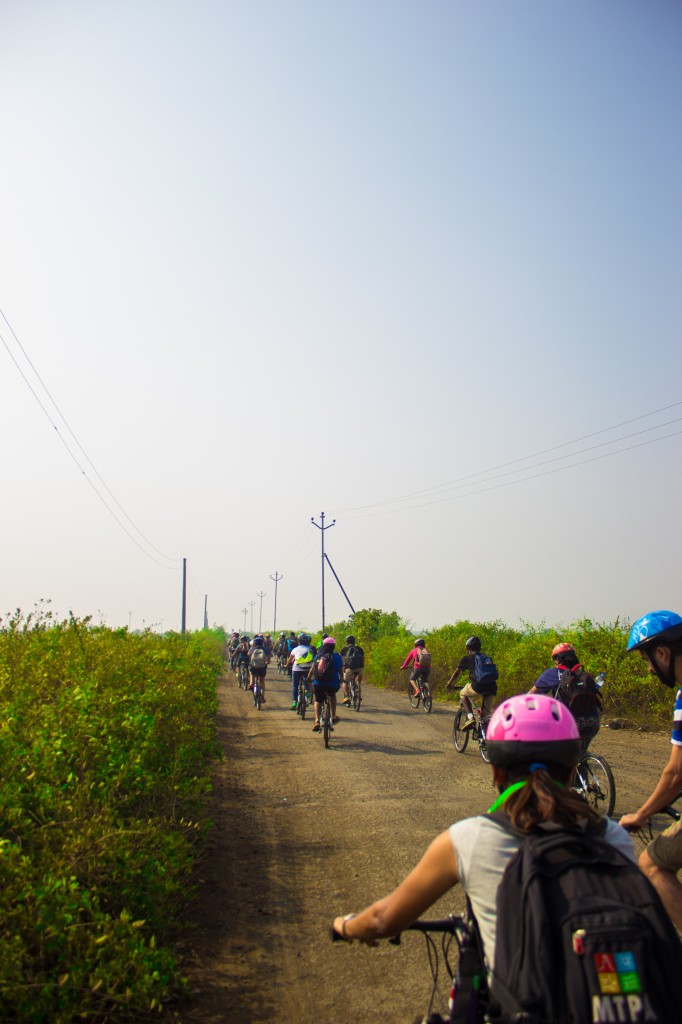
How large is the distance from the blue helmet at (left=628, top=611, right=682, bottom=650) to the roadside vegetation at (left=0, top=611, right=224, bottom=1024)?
10.2 ft

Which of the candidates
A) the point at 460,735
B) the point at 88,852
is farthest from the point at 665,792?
the point at 460,735

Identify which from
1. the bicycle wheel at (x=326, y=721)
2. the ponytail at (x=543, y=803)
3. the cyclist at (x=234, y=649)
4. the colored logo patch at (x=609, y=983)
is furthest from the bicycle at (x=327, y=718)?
the cyclist at (x=234, y=649)

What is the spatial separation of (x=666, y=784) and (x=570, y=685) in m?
4.69

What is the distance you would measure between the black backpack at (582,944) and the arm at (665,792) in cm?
216

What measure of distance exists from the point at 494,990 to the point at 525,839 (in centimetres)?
40

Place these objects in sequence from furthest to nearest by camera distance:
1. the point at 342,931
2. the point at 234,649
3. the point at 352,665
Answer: the point at 234,649, the point at 352,665, the point at 342,931

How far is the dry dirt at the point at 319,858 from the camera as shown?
14.5 ft

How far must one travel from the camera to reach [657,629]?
4113 mm

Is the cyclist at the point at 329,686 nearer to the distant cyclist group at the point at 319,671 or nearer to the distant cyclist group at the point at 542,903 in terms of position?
the distant cyclist group at the point at 319,671

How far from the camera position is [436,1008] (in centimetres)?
423

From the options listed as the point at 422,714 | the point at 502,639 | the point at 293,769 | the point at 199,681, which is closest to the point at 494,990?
the point at 293,769

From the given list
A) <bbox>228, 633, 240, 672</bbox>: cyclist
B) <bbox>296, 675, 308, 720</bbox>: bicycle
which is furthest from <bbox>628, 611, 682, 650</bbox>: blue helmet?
<bbox>228, 633, 240, 672</bbox>: cyclist

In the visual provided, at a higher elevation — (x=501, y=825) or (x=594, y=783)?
(x=501, y=825)

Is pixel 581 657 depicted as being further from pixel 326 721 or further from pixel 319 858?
pixel 319 858
